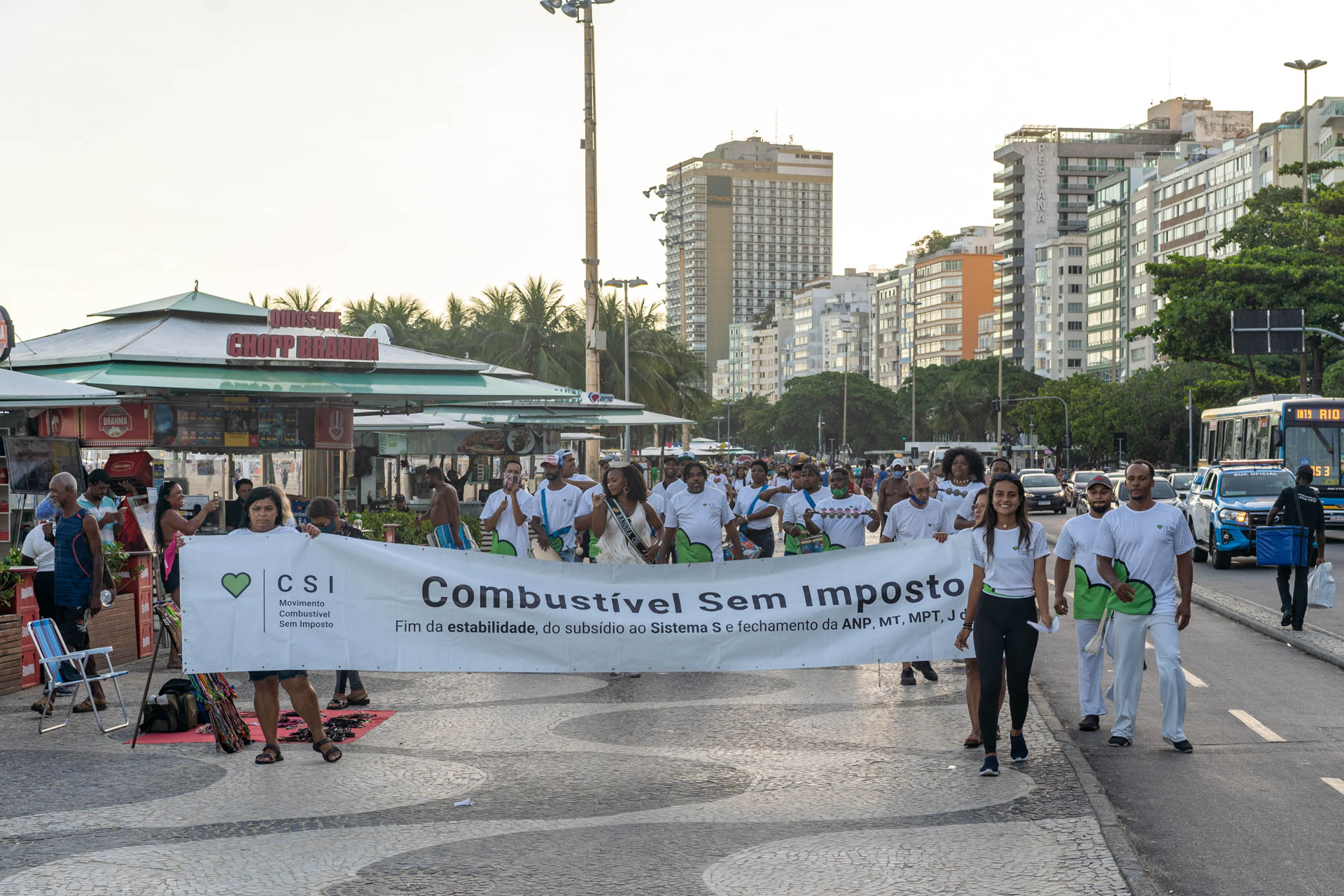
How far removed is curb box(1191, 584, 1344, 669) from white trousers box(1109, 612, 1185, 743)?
14.7 ft

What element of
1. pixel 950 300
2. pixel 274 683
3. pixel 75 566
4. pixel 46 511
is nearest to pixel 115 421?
pixel 46 511

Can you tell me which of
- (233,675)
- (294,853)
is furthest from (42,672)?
(294,853)

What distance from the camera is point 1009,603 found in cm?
817

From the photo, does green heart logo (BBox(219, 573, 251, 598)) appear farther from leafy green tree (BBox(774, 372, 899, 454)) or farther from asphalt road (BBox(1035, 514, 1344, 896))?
leafy green tree (BBox(774, 372, 899, 454))

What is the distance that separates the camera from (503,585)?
9094 millimetres

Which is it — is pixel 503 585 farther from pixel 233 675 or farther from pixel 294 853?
pixel 233 675

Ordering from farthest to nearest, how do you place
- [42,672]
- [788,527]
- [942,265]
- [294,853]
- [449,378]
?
[942,265], [449,378], [788,527], [42,672], [294,853]

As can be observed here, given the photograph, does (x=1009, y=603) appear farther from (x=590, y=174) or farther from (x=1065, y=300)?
(x=1065, y=300)

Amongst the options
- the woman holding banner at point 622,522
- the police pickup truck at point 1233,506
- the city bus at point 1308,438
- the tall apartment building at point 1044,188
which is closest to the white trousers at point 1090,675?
the woman holding banner at point 622,522

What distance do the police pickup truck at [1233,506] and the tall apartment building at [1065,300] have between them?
417ft

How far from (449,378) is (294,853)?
12647 mm

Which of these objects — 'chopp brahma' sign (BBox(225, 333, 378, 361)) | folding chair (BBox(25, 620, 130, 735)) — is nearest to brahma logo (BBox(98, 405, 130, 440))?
'chopp brahma' sign (BBox(225, 333, 378, 361))

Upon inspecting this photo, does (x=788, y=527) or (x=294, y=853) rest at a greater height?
(x=788, y=527)

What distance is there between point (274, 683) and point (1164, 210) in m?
127
